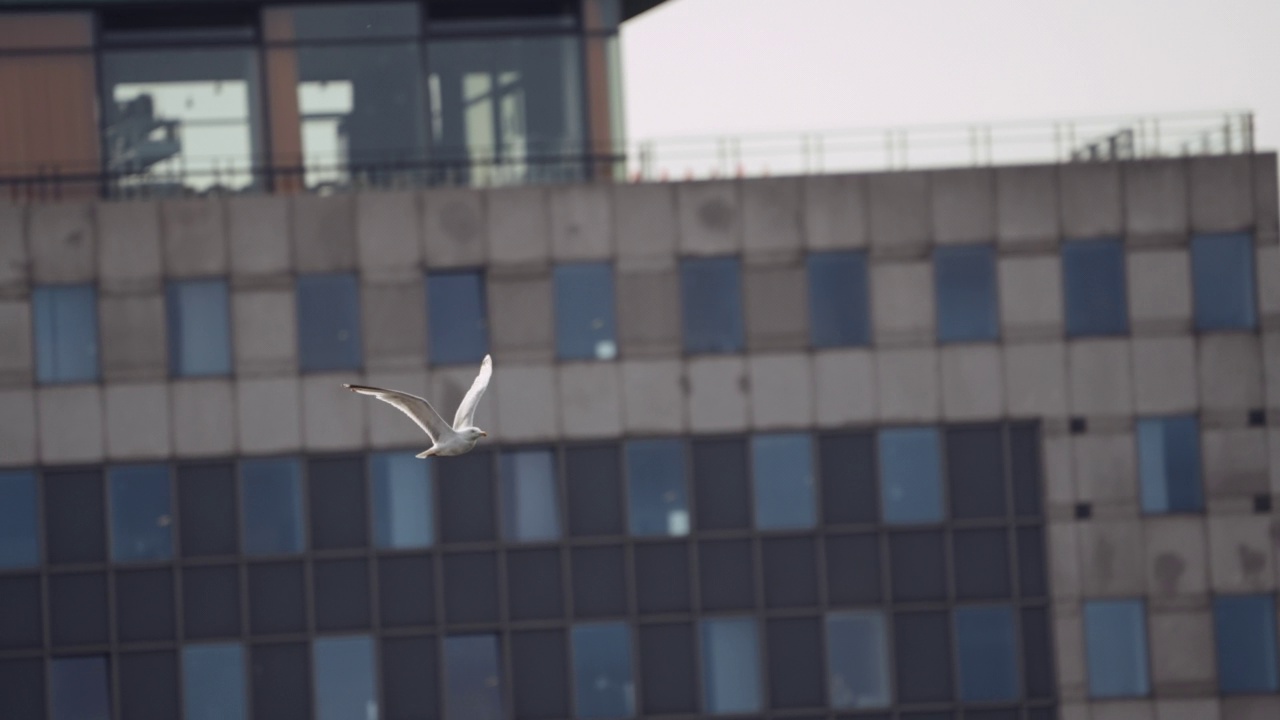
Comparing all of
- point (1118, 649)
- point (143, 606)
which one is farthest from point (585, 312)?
point (1118, 649)

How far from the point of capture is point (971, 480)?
1742 inches

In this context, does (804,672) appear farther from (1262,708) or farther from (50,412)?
(50,412)

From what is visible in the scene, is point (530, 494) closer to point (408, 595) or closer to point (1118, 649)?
point (408, 595)

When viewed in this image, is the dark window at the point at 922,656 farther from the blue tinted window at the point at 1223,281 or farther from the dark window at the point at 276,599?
the dark window at the point at 276,599

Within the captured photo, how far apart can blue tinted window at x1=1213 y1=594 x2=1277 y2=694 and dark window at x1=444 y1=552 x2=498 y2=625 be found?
1421 cm

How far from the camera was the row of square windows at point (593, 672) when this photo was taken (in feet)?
142

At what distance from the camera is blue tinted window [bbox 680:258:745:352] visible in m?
44.3

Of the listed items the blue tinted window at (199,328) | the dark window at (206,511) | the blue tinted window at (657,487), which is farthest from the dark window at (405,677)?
the blue tinted window at (199,328)

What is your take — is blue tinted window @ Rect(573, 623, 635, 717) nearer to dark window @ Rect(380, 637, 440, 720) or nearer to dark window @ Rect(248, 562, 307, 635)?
dark window @ Rect(380, 637, 440, 720)

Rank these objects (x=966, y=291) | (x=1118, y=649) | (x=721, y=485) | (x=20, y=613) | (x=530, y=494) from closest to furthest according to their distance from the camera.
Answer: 1. (x=20, y=613)
2. (x=530, y=494)
3. (x=721, y=485)
4. (x=1118, y=649)
5. (x=966, y=291)

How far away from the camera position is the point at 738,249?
146 feet

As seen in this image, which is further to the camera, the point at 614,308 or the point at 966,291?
the point at 966,291

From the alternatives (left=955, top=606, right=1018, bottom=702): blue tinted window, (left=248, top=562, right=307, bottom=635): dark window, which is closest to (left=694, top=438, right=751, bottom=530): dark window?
(left=955, top=606, right=1018, bottom=702): blue tinted window

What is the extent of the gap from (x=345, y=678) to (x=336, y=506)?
131 inches
